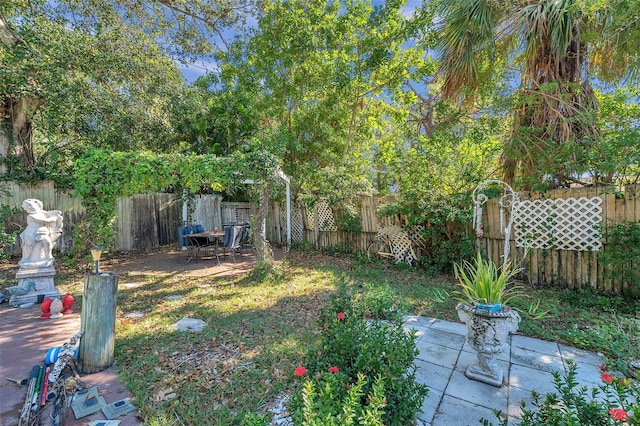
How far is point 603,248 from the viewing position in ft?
14.1

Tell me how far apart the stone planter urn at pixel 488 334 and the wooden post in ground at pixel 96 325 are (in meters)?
2.96

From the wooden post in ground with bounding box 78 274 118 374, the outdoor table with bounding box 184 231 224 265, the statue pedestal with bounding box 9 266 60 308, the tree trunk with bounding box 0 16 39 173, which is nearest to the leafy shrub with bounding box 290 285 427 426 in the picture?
the wooden post in ground with bounding box 78 274 118 374

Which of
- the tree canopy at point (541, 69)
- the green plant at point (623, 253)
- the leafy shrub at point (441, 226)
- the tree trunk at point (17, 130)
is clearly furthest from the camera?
the tree trunk at point (17, 130)

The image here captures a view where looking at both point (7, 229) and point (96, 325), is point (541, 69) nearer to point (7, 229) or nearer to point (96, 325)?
point (96, 325)

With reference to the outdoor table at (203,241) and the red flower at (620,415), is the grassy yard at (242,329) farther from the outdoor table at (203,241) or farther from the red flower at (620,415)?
the red flower at (620,415)

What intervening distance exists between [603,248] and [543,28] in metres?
3.43

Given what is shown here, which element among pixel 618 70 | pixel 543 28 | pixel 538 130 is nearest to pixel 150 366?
pixel 538 130

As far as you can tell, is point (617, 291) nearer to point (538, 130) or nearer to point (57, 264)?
point (538, 130)

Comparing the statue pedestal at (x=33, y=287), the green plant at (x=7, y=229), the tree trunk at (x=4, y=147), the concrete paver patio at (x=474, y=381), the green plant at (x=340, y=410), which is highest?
the tree trunk at (x=4, y=147)

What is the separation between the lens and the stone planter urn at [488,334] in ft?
7.00

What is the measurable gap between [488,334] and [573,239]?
11.6 ft

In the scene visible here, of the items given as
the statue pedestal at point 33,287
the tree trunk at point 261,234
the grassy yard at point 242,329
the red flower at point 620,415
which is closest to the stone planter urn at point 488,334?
the grassy yard at point 242,329

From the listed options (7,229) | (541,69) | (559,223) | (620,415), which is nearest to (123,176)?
(7,229)

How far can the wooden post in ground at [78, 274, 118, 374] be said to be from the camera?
98.7 inches
